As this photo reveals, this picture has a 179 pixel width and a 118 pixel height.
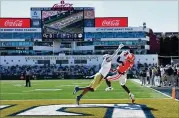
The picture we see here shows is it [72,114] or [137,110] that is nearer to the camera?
[72,114]

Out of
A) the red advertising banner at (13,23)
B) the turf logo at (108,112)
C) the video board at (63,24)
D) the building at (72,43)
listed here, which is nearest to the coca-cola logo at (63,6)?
the video board at (63,24)

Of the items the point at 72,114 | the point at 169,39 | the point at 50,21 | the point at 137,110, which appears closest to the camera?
the point at 72,114

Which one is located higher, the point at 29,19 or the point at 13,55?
the point at 29,19

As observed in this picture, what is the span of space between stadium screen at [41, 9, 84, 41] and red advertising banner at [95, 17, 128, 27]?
10.7 meters

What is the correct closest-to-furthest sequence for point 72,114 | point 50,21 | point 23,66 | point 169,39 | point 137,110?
point 72,114
point 137,110
point 50,21
point 23,66
point 169,39

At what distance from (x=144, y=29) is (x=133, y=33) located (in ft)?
8.37

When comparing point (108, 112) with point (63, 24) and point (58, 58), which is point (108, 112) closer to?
point (63, 24)

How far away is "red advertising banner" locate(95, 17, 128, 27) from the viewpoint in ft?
280

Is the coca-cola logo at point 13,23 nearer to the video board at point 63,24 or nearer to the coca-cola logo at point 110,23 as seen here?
the video board at point 63,24

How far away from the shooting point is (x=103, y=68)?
15.0m

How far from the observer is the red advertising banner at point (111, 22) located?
280 feet

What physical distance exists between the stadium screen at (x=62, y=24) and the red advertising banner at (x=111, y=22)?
10670mm

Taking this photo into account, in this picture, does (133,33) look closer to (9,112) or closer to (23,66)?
(23,66)

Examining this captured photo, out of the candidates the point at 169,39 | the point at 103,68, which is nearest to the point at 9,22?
the point at 169,39
